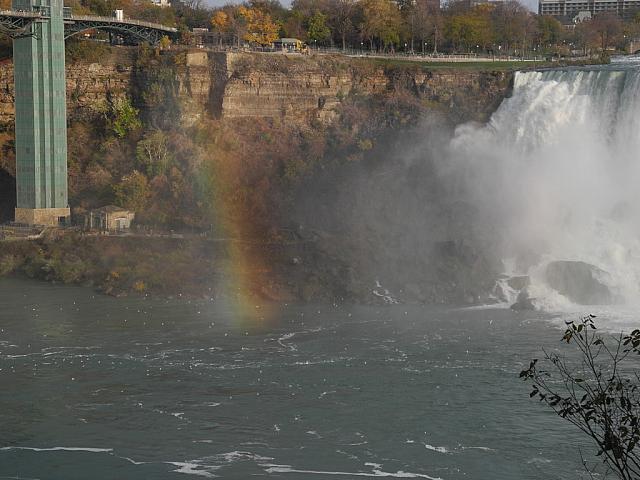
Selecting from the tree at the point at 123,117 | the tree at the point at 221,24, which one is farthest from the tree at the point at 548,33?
the tree at the point at 123,117

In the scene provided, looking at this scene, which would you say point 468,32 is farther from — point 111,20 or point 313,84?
point 111,20

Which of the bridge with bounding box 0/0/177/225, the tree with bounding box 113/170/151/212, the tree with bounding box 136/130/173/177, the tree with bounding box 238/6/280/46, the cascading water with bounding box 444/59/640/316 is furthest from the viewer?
the tree with bounding box 238/6/280/46

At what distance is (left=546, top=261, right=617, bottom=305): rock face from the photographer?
43344mm

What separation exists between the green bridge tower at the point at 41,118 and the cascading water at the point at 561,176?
19.4 metres

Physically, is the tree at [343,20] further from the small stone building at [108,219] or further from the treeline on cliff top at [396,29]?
the small stone building at [108,219]

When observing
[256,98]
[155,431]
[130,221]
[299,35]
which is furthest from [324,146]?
[155,431]

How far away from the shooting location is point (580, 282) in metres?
44.1

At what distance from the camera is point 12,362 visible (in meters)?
33.8

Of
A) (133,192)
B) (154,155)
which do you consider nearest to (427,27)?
(154,155)

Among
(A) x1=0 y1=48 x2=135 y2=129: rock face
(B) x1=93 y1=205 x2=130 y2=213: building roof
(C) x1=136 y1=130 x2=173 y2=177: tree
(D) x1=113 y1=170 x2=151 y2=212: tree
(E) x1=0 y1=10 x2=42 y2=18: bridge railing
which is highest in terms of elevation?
(E) x1=0 y1=10 x2=42 y2=18: bridge railing

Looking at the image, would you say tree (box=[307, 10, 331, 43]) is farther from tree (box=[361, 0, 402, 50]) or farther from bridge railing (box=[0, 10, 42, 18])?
bridge railing (box=[0, 10, 42, 18])

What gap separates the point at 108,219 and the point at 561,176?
2187 centimetres

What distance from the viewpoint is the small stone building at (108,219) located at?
53.2 metres

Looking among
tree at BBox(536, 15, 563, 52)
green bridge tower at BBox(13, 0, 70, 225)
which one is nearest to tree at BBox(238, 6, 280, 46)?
green bridge tower at BBox(13, 0, 70, 225)
